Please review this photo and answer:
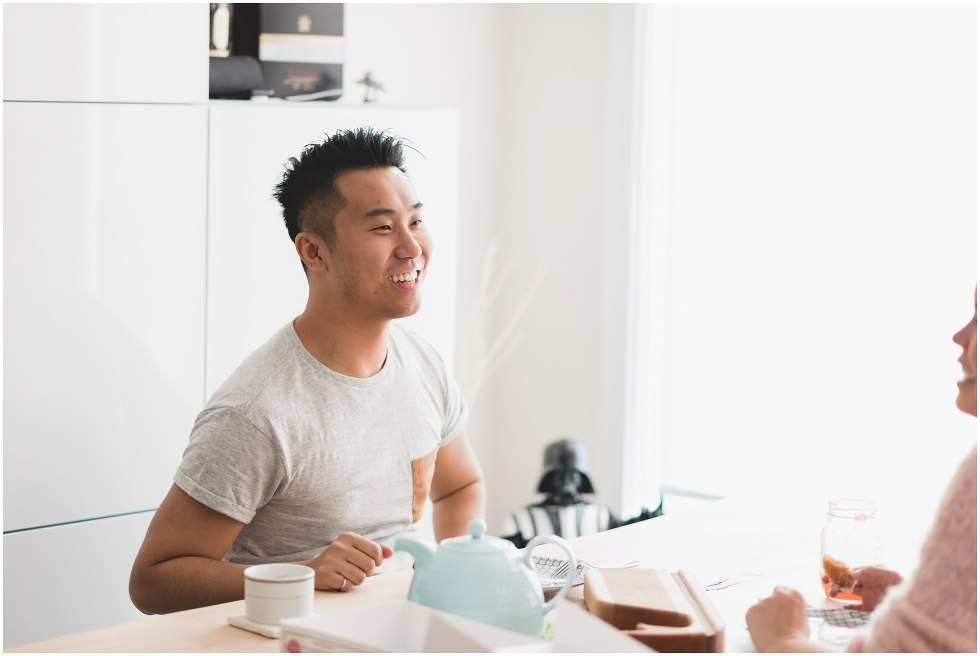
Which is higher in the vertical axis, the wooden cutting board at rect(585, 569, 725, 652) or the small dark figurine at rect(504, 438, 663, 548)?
the wooden cutting board at rect(585, 569, 725, 652)

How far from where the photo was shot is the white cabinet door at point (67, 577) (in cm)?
239

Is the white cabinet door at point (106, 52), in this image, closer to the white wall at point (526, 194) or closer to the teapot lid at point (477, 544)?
the white wall at point (526, 194)

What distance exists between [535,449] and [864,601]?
7.81ft

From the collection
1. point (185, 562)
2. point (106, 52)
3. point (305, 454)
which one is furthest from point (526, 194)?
point (185, 562)

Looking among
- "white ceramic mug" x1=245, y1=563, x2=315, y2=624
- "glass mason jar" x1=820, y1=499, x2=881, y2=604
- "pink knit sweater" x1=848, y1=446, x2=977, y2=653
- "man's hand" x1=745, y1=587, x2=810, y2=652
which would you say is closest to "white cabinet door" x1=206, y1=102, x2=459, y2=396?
"white ceramic mug" x1=245, y1=563, x2=315, y2=624

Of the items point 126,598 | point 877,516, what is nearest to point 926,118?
point 877,516

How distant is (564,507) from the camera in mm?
3160

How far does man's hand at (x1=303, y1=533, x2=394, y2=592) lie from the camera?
64.9 inches

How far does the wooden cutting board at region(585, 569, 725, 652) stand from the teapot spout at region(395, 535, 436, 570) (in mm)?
220

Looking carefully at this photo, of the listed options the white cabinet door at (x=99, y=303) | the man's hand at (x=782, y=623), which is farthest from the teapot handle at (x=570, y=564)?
the white cabinet door at (x=99, y=303)

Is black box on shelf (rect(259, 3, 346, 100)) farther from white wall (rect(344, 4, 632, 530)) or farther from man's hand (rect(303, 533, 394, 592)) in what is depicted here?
man's hand (rect(303, 533, 394, 592))

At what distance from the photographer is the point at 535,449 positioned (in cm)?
399

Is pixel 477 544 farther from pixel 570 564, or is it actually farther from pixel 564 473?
pixel 564 473

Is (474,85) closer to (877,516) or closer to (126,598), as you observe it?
(126,598)
